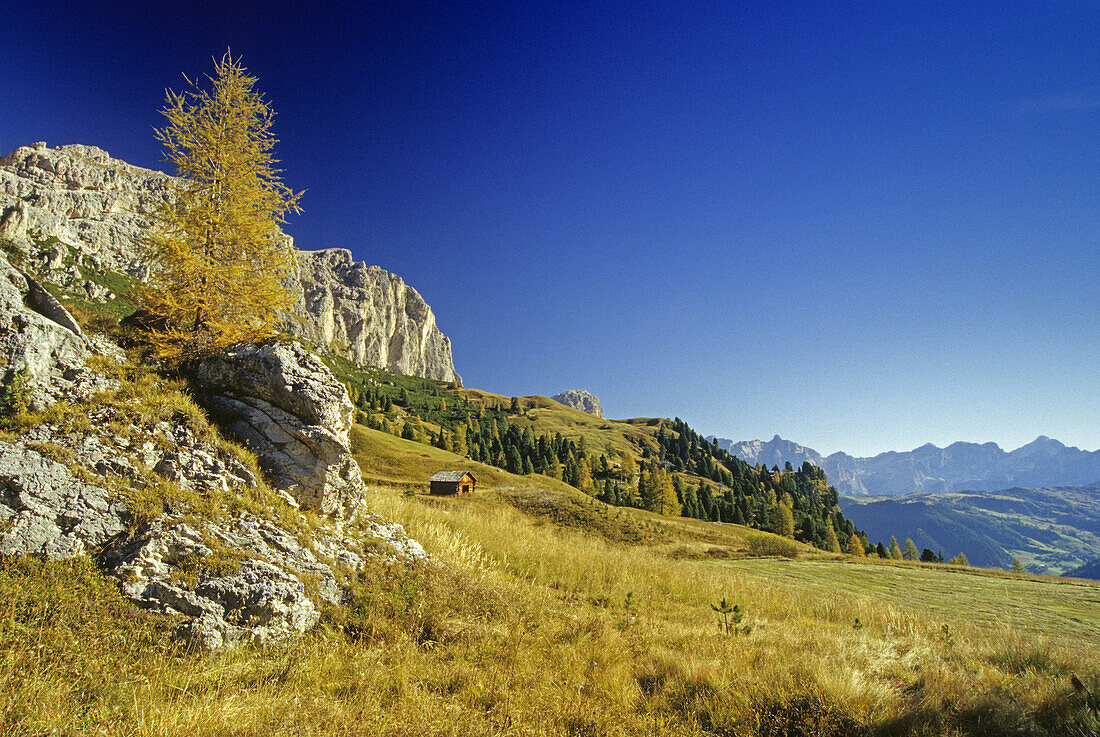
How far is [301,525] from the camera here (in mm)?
8852

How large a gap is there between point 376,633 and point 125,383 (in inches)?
288

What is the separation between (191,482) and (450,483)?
143 feet

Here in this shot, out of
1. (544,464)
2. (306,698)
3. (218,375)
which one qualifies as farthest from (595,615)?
(544,464)

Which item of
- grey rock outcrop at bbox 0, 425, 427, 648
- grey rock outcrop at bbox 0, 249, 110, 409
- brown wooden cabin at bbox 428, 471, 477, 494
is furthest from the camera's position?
brown wooden cabin at bbox 428, 471, 477, 494

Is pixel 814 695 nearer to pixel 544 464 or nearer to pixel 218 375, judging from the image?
pixel 218 375

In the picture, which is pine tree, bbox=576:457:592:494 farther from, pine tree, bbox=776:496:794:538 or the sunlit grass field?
the sunlit grass field

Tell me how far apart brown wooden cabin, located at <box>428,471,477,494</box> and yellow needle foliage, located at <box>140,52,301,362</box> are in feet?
127

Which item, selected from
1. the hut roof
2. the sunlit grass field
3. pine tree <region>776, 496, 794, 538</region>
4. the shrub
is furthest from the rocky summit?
pine tree <region>776, 496, 794, 538</region>

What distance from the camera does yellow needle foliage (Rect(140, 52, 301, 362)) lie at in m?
11.8

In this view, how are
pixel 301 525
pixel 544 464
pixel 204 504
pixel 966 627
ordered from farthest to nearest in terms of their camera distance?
pixel 544 464 < pixel 966 627 < pixel 301 525 < pixel 204 504

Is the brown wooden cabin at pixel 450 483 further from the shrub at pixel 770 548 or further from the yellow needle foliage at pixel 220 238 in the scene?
the yellow needle foliage at pixel 220 238

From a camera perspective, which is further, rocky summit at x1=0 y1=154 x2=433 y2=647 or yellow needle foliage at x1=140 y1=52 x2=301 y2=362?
yellow needle foliage at x1=140 y1=52 x2=301 y2=362

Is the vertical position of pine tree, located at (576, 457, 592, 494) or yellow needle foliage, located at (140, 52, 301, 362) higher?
yellow needle foliage, located at (140, 52, 301, 362)

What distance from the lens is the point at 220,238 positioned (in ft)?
41.9
